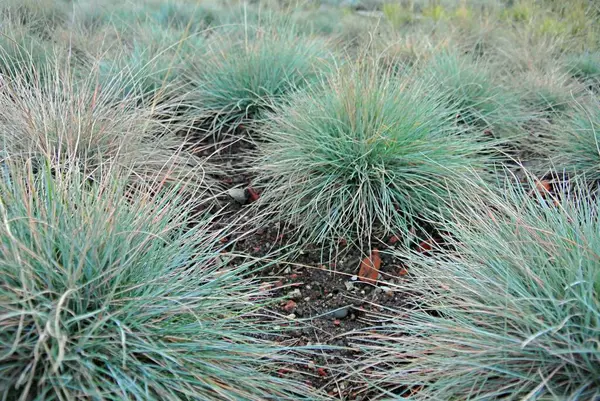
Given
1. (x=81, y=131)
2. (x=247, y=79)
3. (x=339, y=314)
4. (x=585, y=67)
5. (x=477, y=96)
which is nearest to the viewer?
(x=339, y=314)

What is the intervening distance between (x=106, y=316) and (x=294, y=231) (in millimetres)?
1599

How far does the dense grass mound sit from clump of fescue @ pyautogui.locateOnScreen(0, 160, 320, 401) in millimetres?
1029

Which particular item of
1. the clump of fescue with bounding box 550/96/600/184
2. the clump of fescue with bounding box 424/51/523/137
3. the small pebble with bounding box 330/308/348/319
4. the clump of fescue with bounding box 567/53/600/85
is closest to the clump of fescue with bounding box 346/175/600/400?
the small pebble with bounding box 330/308/348/319

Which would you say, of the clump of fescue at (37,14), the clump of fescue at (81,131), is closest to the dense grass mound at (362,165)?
the clump of fescue at (81,131)

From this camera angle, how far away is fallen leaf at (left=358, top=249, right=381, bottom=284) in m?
2.99

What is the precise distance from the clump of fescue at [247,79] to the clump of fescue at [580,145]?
167 centimetres

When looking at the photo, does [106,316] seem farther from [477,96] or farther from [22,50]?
[477,96]

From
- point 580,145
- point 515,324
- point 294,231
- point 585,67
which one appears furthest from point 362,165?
point 585,67

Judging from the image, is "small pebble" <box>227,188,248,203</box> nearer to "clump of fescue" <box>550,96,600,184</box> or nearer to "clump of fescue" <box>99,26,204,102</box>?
"clump of fescue" <box>99,26,204,102</box>

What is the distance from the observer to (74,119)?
10.2 ft

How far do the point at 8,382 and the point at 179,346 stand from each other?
21.5 inches

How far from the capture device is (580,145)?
3.74m

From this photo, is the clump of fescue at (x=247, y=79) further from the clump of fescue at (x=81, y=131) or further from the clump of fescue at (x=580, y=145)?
the clump of fescue at (x=580, y=145)

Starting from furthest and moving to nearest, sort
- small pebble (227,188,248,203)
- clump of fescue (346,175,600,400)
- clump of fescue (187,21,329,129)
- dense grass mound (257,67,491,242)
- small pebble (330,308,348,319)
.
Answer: clump of fescue (187,21,329,129) < small pebble (227,188,248,203) < dense grass mound (257,67,491,242) < small pebble (330,308,348,319) < clump of fescue (346,175,600,400)
